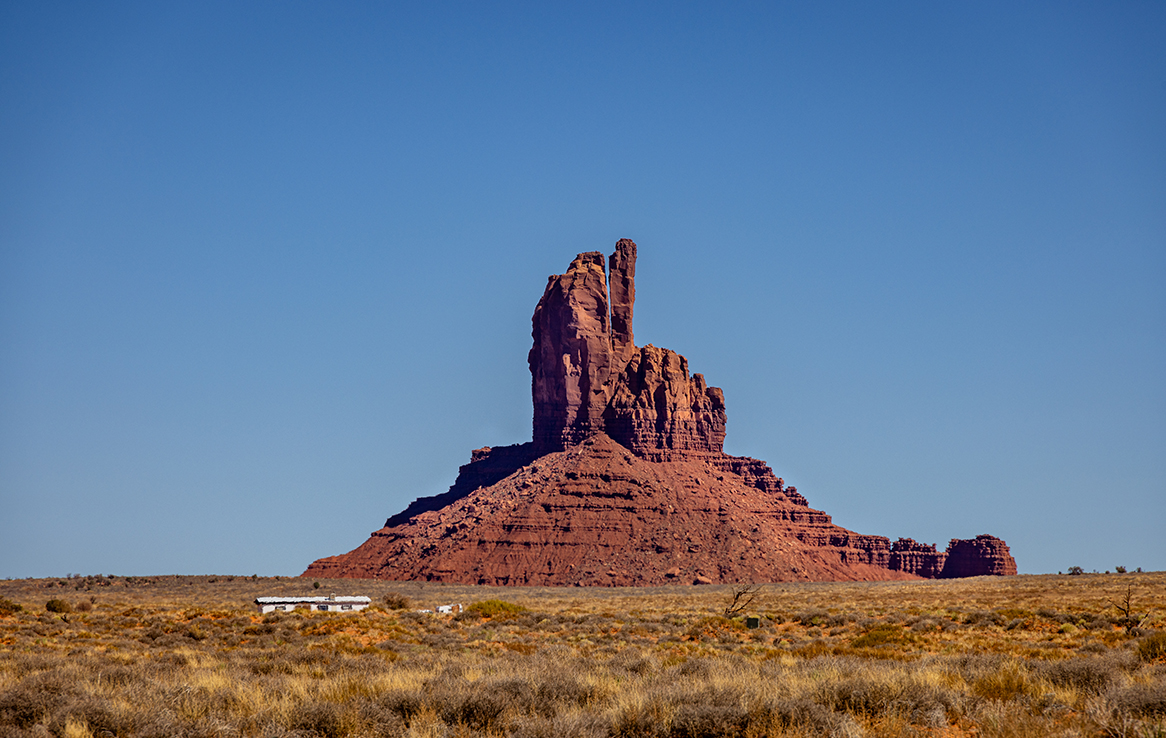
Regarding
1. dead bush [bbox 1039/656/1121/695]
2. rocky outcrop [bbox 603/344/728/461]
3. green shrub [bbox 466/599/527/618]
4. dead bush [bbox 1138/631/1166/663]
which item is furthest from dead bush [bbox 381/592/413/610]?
rocky outcrop [bbox 603/344/728/461]

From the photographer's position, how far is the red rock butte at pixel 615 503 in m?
122

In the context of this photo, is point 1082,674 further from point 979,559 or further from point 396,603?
point 979,559

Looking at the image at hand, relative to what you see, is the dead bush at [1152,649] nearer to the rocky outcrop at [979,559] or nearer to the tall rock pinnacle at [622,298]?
the tall rock pinnacle at [622,298]

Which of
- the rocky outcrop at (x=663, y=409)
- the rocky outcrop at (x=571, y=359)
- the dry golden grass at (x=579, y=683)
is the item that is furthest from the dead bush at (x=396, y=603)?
the rocky outcrop at (x=571, y=359)

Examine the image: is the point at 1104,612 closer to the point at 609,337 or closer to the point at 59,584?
the point at 59,584

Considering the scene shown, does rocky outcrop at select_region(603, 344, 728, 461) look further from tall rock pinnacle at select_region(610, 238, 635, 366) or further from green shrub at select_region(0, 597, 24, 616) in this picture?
green shrub at select_region(0, 597, 24, 616)

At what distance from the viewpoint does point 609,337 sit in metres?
159

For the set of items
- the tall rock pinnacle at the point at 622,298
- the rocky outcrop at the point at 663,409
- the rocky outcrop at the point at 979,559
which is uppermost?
the tall rock pinnacle at the point at 622,298

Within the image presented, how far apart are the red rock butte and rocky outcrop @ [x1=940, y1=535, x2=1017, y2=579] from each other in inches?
7.6

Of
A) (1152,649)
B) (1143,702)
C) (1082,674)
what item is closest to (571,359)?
(1152,649)

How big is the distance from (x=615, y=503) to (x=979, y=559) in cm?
6545

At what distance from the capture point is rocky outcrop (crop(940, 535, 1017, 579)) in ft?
514

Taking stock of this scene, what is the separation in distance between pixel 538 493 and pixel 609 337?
33627 millimetres

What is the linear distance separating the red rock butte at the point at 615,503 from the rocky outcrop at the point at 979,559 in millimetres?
192
